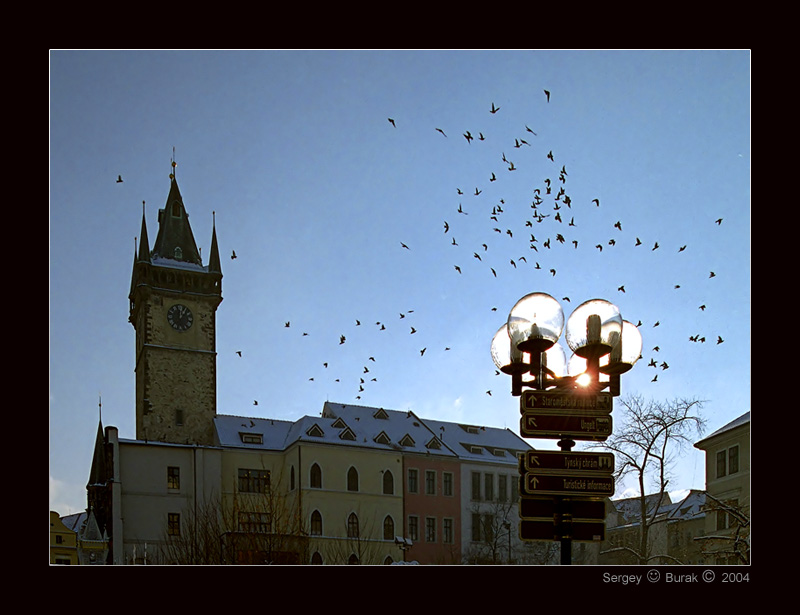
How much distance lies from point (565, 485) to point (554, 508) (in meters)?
0.23

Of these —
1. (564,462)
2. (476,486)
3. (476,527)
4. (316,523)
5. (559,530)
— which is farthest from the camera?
(476,486)

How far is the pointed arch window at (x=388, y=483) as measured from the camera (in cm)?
4688

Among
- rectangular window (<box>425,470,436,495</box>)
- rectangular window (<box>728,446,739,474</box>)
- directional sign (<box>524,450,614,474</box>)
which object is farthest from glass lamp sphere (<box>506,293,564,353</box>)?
rectangular window (<box>425,470,436,495</box>)

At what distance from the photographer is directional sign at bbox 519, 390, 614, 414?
8.28 meters

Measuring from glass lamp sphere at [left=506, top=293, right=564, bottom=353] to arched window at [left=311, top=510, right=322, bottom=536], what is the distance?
3732 centimetres

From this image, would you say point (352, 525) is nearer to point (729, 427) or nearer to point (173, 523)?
point (173, 523)

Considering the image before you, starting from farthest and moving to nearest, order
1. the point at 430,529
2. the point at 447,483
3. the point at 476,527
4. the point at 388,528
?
1. the point at 447,483
2. the point at 476,527
3. the point at 430,529
4. the point at 388,528

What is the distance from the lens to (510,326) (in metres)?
8.49

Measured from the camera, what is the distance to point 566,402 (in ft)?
27.3

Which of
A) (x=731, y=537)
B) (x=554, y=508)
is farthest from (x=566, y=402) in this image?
(x=731, y=537)

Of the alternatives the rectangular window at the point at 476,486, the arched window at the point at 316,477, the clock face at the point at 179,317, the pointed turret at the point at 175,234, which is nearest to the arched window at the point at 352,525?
the arched window at the point at 316,477

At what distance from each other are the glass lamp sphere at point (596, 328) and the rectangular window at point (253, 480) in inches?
1552
